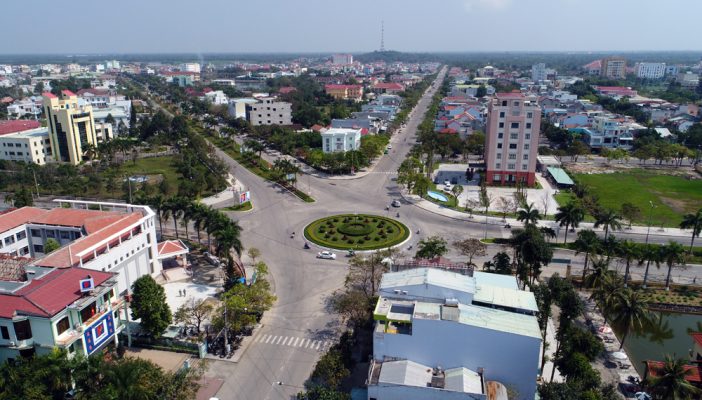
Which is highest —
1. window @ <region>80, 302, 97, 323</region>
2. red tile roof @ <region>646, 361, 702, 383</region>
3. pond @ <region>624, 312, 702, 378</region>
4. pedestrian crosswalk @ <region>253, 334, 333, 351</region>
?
window @ <region>80, 302, 97, 323</region>

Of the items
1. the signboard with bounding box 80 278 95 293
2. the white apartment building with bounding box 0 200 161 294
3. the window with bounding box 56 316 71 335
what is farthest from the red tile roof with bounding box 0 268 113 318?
the white apartment building with bounding box 0 200 161 294

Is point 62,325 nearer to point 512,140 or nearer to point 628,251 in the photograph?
point 628,251

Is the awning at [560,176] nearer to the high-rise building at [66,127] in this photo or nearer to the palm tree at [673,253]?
the palm tree at [673,253]

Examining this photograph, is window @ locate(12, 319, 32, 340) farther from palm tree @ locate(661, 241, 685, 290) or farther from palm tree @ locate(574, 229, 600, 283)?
palm tree @ locate(661, 241, 685, 290)

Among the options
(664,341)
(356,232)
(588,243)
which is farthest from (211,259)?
(664,341)

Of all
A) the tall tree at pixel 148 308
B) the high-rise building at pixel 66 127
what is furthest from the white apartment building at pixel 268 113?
the tall tree at pixel 148 308

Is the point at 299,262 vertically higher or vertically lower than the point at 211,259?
lower

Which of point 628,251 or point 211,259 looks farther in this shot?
point 211,259
